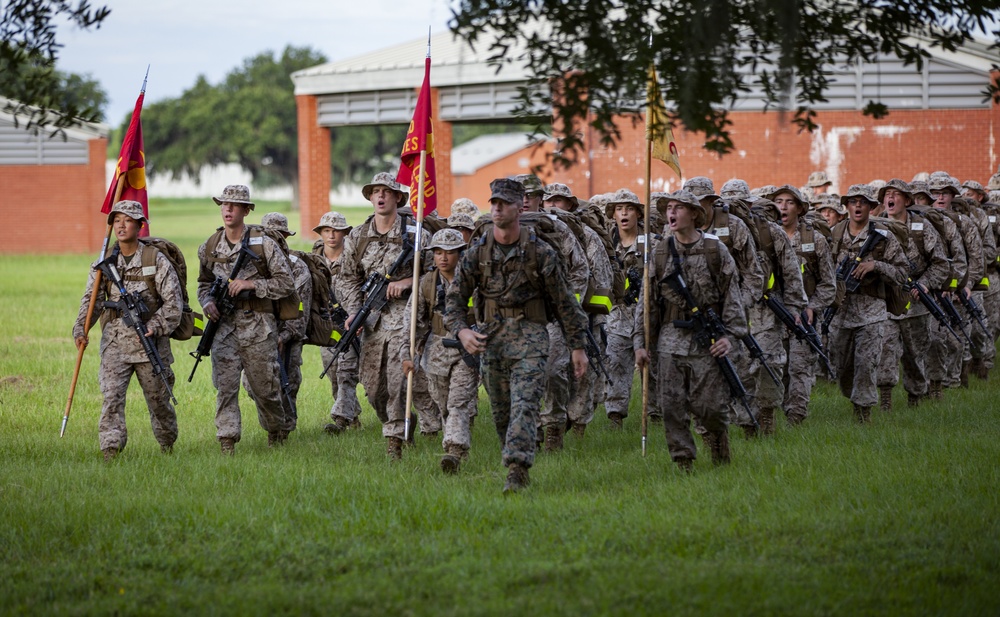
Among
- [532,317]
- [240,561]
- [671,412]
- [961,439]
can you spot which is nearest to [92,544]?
[240,561]

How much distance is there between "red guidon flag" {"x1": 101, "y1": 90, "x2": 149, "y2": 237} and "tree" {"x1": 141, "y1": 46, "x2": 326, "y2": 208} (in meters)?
69.7

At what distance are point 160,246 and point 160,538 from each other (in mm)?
3498

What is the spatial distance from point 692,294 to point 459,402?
2.02 metres

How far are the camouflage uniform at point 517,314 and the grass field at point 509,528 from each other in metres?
0.54

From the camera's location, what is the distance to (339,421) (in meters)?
12.3

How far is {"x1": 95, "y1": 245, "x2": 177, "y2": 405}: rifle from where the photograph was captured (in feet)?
33.1

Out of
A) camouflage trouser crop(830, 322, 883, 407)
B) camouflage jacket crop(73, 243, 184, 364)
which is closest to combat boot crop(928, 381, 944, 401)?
camouflage trouser crop(830, 322, 883, 407)

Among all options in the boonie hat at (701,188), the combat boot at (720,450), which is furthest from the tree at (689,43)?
the boonie hat at (701,188)

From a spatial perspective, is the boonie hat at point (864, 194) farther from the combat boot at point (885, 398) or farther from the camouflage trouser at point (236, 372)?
the camouflage trouser at point (236, 372)

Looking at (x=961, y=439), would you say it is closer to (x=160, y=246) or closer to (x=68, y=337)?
(x=160, y=246)

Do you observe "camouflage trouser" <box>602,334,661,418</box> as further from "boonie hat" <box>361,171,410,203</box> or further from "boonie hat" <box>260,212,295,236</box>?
"boonie hat" <box>260,212,295,236</box>

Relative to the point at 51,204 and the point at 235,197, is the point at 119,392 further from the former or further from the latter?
the point at 51,204

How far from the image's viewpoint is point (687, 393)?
30.2 ft

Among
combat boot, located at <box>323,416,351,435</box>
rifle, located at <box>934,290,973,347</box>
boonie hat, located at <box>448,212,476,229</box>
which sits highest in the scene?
boonie hat, located at <box>448,212,476,229</box>
